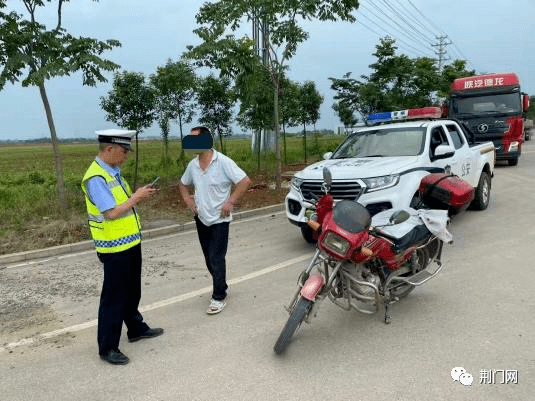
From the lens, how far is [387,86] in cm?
1936

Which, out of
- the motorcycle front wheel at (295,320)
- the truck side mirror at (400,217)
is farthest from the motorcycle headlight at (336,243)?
the truck side mirror at (400,217)

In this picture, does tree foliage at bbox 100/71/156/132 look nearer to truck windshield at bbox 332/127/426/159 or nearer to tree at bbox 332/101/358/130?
truck windshield at bbox 332/127/426/159

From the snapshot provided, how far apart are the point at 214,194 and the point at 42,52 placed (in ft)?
18.6

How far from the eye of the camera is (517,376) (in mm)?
2959

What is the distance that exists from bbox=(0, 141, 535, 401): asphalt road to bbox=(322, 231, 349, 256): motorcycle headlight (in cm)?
83

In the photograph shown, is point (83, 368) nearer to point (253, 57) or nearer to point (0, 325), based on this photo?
point (0, 325)

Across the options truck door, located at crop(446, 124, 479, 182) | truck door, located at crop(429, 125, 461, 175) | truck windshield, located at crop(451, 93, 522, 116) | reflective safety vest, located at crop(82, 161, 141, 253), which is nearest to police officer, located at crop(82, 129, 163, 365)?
reflective safety vest, located at crop(82, 161, 141, 253)

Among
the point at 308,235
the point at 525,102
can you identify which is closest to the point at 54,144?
the point at 308,235

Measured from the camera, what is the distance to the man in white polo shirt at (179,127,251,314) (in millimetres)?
4230

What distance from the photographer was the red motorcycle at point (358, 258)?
10.6 feet

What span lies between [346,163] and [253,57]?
17.4 ft

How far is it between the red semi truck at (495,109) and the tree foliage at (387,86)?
3205mm

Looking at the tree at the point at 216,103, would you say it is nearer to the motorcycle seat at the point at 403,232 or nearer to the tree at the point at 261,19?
the tree at the point at 261,19

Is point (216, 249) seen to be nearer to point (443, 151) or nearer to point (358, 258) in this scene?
point (358, 258)
